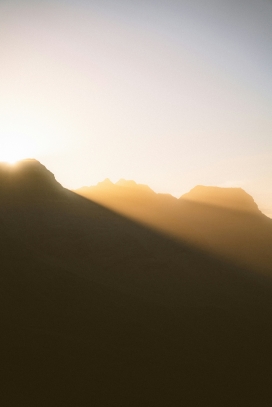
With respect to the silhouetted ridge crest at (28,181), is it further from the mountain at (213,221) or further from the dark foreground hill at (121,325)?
the dark foreground hill at (121,325)

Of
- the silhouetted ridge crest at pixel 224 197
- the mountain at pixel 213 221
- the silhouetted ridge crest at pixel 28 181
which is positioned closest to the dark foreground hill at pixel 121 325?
the mountain at pixel 213 221

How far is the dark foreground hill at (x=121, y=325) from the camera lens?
9.02 meters

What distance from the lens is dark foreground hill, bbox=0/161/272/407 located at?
9.02 m

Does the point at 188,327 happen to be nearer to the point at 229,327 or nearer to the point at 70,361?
the point at 229,327

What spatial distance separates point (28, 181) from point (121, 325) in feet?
110

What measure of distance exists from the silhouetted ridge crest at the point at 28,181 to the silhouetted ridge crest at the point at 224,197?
38.2 m

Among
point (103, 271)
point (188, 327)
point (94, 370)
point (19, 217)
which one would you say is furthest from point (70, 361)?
point (19, 217)

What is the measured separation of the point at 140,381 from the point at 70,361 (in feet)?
9.49

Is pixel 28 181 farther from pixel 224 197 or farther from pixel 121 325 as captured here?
pixel 224 197

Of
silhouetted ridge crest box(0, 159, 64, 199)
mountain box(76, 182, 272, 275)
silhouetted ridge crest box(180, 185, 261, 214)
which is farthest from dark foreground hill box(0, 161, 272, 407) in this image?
silhouetted ridge crest box(180, 185, 261, 214)

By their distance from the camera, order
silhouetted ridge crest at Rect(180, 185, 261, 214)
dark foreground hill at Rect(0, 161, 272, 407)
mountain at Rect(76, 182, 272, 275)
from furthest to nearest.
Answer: silhouetted ridge crest at Rect(180, 185, 261, 214), mountain at Rect(76, 182, 272, 275), dark foreground hill at Rect(0, 161, 272, 407)

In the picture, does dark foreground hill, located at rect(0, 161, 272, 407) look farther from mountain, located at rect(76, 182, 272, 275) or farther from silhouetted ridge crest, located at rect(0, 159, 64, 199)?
silhouetted ridge crest, located at rect(0, 159, 64, 199)

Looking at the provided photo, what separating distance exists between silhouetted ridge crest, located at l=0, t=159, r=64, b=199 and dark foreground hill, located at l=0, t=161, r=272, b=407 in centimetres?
1535

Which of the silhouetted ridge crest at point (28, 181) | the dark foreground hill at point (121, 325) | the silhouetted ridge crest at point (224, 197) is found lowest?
the dark foreground hill at point (121, 325)
